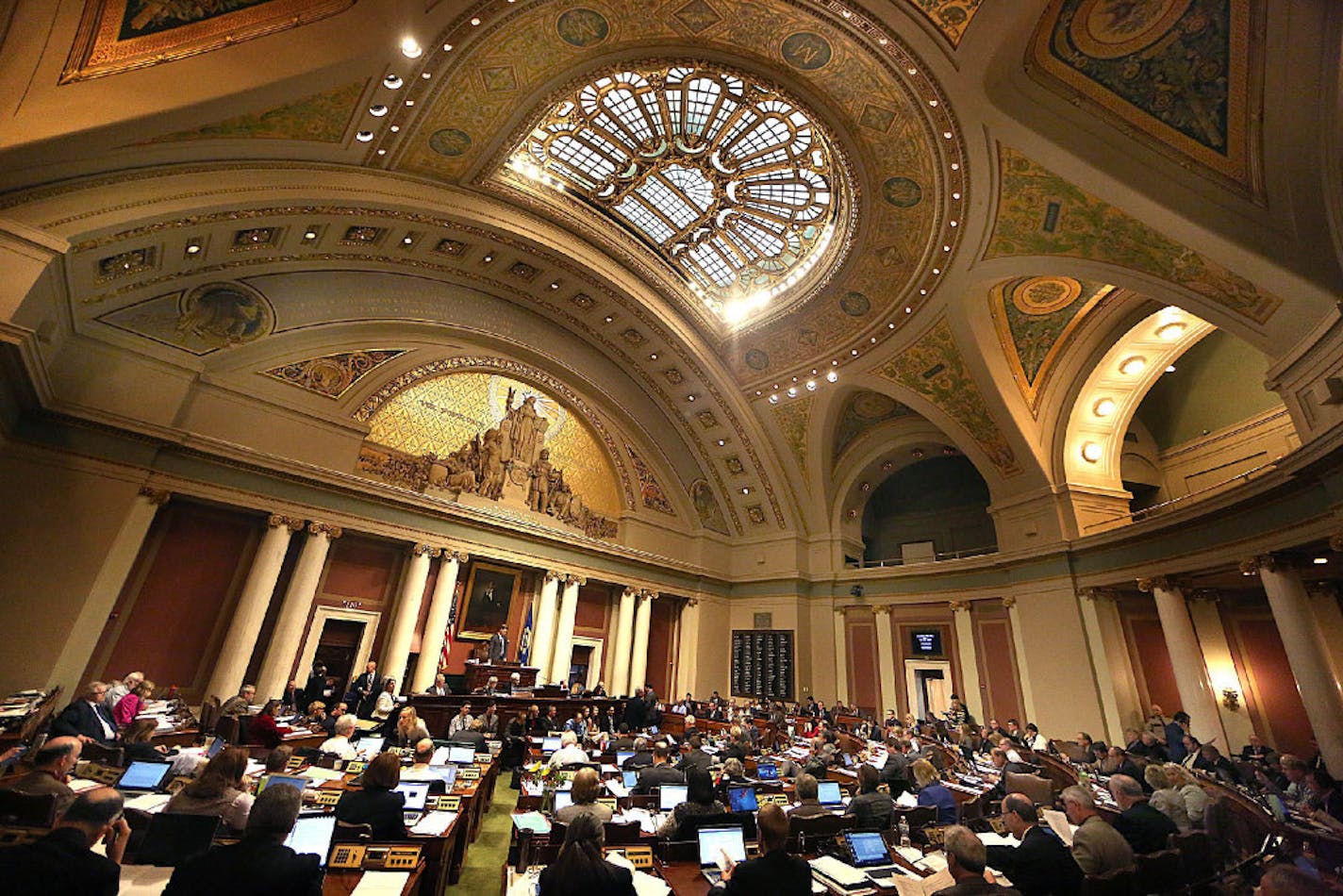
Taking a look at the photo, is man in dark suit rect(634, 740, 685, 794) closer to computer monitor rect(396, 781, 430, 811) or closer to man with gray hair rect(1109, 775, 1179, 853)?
computer monitor rect(396, 781, 430, 811)

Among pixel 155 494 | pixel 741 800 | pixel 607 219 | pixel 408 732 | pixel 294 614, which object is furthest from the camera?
pixel 607 219

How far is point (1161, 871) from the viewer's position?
2.98m

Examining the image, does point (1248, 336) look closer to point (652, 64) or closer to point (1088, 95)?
point (1088, 95)

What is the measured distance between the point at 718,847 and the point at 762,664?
13111mm

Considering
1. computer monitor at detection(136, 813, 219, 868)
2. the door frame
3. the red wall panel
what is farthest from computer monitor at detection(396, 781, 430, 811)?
the red wall panel

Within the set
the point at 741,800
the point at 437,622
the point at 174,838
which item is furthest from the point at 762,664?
the point at 174,838

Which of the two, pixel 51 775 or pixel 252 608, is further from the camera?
pixel 252 608

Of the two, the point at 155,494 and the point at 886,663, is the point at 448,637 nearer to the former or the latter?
the point at 155,494

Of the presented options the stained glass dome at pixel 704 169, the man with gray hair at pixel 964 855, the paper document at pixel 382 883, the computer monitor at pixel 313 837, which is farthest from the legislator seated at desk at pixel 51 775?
the stained glass dome at pixel 704 169

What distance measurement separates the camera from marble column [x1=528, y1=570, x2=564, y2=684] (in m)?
12.8

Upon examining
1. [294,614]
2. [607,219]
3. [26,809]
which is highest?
[607,219]

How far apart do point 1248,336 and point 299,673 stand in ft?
51.4

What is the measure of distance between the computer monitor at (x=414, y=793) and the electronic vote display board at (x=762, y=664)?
41.1 feet

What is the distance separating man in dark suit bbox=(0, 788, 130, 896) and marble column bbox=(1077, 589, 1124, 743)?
45.0 ft
